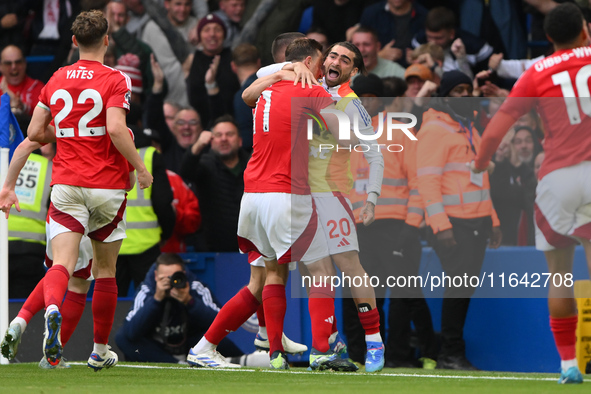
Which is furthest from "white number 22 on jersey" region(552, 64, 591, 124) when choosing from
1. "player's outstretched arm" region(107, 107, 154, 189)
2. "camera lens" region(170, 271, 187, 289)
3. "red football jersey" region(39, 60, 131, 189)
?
"camera lens" region(170, 271, 187, 289)

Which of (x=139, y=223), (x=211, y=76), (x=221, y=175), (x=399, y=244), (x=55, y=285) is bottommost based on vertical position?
(x=55, y=285)

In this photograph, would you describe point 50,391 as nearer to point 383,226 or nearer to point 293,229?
point 293,229

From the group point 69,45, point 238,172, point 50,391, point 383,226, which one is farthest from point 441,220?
point 69,45

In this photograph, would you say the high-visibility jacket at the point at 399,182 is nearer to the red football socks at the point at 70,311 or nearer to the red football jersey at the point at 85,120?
the red football jersey at the point at 85,120

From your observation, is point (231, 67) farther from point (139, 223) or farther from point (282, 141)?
point (282, 141)

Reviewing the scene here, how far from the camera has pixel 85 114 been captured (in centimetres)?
609

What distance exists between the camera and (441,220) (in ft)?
25.9

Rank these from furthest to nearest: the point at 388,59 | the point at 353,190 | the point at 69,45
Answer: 1. the point at 69,45
2. the point at 388,59
3. the point at 353,190

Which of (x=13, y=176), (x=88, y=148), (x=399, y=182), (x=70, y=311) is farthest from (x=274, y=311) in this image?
(x=399, y=182)

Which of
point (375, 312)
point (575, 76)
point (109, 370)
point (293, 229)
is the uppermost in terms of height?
point (575, 76)

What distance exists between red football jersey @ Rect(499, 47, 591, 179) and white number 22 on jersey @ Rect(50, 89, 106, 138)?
2.50 m

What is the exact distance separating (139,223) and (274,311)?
8.92 ft

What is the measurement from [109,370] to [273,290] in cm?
127

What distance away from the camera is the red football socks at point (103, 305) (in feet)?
20.7
